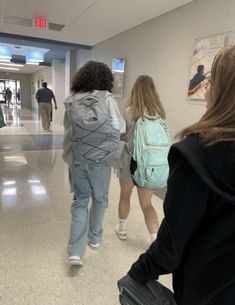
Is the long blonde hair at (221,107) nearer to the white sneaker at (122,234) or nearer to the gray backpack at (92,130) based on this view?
the gray backpack at (92,130)

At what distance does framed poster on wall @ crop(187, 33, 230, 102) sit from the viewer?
2618 mm

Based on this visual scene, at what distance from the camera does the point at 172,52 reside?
3285 millimetres

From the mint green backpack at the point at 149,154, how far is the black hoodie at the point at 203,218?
3.86 feet

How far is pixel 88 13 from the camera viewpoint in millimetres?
3705

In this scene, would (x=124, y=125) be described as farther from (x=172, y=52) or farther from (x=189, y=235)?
(x=172, y=52)

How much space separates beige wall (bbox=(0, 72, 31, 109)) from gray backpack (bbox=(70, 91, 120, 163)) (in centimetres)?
1911

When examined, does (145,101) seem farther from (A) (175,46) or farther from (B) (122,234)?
(A) (175,46)

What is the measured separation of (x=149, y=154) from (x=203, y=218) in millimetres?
1248

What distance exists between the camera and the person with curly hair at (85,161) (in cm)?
170

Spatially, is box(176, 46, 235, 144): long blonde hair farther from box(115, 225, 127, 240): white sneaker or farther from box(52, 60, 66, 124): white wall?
box(52, 60, 66, 124): white wall

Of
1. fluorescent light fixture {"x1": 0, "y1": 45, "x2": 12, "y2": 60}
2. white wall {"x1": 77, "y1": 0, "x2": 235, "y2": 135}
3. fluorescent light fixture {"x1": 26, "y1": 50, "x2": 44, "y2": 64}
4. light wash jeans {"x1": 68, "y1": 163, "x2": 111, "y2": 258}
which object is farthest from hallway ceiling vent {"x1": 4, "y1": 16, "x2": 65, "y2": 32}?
fluorescent light fixture {"x1": 26, "y1": 50, "x2": 44, "y2": 64}

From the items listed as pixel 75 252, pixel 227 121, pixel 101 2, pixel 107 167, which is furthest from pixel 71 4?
pixel 227 121

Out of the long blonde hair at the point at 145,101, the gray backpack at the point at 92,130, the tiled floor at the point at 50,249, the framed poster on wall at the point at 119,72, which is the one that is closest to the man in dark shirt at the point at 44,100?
the framed poster on wall at the point at 119,72

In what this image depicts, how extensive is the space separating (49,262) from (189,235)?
5.23ft
